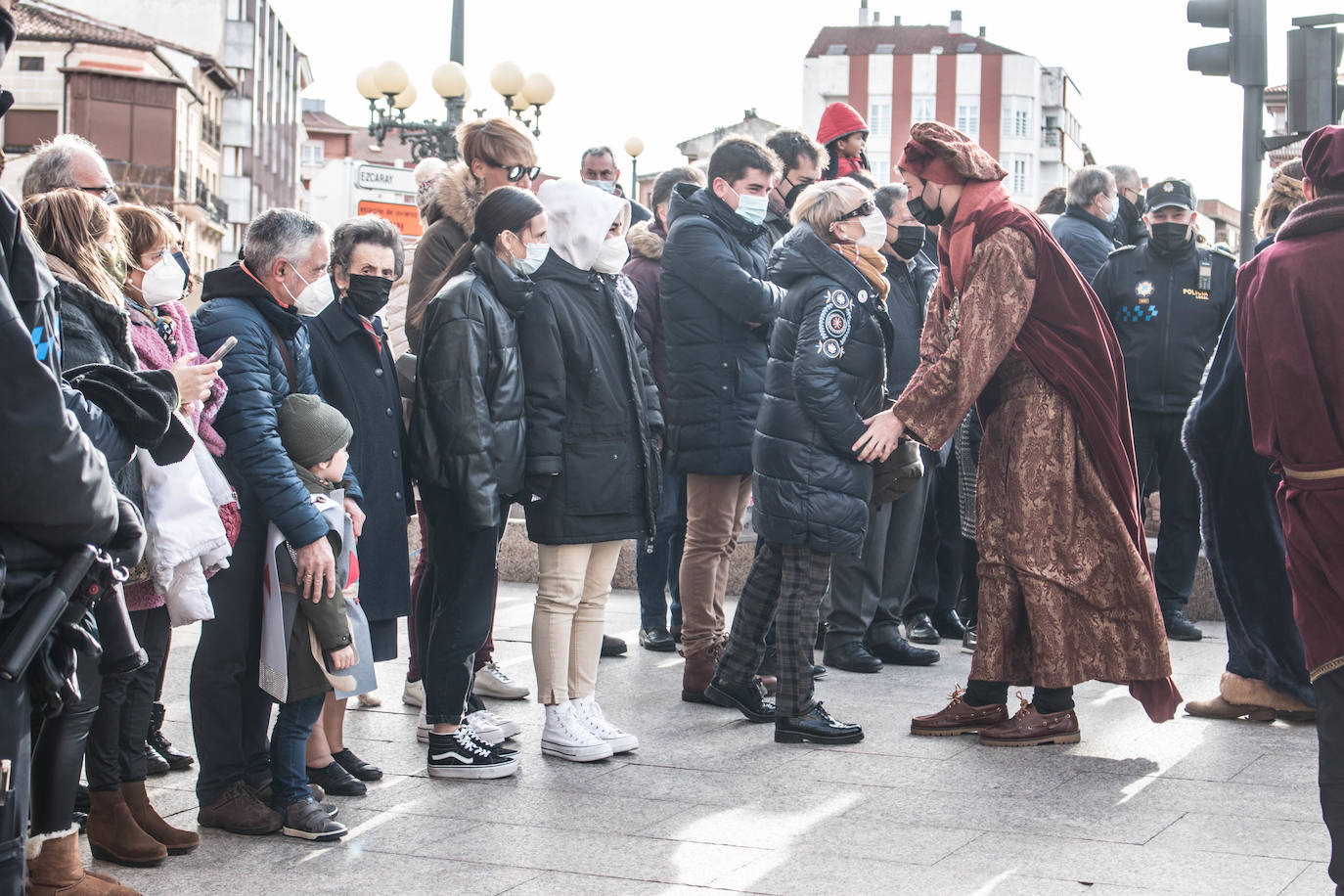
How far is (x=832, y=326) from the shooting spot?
5.96 metres

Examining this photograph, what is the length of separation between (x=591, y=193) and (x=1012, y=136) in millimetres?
94116

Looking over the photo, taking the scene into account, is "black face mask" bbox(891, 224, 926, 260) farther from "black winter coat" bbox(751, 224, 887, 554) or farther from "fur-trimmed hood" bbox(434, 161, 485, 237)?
"fur-trimmed hood" bbox(434, 161, 485, 237)

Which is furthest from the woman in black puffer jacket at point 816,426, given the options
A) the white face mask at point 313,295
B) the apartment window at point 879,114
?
the apartment window at point 879,114

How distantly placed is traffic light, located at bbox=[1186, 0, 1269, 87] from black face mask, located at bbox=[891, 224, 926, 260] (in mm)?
2602

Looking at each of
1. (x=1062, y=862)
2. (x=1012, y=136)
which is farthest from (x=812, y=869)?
(x=1012, y=136)

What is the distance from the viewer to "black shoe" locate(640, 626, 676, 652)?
7.96 metres

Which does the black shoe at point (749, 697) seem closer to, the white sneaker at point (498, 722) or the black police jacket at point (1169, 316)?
the white sneaker at point (498, 722)

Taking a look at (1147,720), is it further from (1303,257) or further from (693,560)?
(1303,257)

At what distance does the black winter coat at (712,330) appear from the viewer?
6758 mm

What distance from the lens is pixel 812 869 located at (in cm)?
431

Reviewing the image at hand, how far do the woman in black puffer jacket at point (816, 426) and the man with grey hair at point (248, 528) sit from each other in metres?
1.87

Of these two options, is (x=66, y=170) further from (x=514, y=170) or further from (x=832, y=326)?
(x=832, y=326)

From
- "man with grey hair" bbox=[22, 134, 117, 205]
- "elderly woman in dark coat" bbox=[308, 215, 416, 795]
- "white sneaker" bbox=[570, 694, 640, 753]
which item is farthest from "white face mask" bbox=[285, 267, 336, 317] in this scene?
"white sneaker" bbox=[570, 694, 640, 753]

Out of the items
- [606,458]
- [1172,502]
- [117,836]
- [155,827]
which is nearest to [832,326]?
[606,458]
